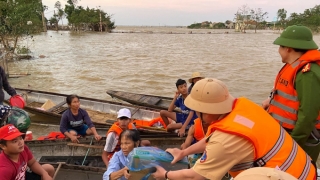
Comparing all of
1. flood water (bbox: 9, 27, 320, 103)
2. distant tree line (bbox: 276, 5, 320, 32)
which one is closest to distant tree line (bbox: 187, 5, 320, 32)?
distant tree line (bbox: 276, 5, 320, 32)

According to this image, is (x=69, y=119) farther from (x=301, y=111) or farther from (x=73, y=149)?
(x=301, y=111)

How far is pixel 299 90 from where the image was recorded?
2.51 metres

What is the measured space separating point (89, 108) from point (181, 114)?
340cm

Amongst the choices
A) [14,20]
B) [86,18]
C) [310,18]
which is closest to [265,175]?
[14,20]

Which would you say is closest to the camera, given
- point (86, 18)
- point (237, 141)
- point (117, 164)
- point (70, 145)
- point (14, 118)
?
point (237, 141)

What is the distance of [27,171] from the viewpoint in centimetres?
327

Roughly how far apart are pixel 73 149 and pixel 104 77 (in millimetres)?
10196

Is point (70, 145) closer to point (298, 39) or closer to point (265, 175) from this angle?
point (298, 39)

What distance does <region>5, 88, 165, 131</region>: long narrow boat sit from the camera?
7117mm

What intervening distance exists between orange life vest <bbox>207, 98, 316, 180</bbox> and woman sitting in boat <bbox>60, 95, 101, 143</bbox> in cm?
367

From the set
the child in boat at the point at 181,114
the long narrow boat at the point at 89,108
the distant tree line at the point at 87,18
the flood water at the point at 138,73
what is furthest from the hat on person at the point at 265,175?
the distant tree line at the point at 87,18

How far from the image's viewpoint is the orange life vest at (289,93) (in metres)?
2.53

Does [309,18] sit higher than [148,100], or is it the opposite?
[309,18]

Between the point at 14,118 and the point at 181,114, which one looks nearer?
the point at 14,118
